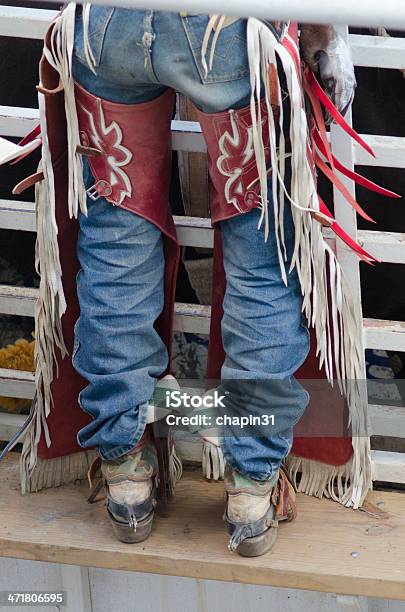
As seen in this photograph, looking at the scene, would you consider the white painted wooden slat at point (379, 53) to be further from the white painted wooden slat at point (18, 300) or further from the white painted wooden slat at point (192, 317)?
the white painted wooden slat at point (18, 300)

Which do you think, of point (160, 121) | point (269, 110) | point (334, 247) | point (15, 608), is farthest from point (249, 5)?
point (15, 608)

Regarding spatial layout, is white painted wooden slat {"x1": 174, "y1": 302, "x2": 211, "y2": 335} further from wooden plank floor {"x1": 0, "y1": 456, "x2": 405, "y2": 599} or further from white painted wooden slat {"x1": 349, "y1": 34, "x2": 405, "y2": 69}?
white painted wooden slat {"x1": 349, "y1": 34, "x2": 405, "y2": 69}

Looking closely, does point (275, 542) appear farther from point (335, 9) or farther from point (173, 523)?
point (335, 9)

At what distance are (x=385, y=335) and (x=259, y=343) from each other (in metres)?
0.35

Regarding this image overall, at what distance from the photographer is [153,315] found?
1548 mm

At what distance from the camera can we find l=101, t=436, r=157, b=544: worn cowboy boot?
1588mm

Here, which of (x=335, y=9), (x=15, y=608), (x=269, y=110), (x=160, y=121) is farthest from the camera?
(x=15, y=608)

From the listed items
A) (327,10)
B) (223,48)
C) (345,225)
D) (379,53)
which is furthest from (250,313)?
(327,10)

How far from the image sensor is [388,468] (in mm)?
1812

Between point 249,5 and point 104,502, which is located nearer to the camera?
point 249,5

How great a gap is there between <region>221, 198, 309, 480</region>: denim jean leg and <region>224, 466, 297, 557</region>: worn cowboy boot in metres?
0.03

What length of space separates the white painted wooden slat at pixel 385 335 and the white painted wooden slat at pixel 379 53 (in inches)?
17.5

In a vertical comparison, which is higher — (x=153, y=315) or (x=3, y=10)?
(x=3, y=10)

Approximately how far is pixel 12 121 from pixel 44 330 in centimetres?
38
